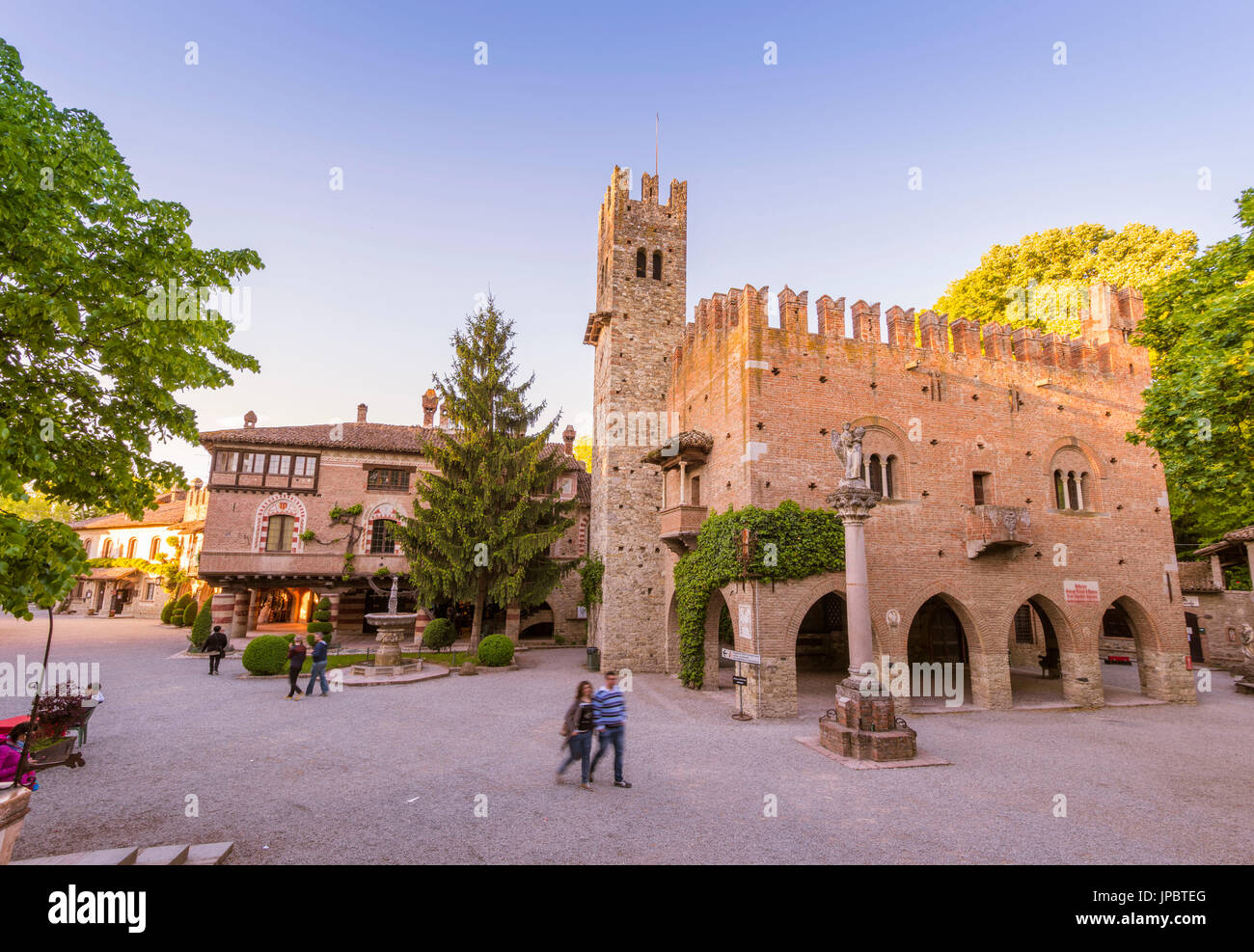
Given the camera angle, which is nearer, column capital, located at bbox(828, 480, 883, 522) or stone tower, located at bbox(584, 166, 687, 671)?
column capital, located at bbox(828, 480, 883, 522)

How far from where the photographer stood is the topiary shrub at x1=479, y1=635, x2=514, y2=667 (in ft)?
75.3

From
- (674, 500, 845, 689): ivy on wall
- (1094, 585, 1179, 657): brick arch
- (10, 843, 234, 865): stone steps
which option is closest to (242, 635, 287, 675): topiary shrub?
(674, 500, 845, 689): ivy on wall

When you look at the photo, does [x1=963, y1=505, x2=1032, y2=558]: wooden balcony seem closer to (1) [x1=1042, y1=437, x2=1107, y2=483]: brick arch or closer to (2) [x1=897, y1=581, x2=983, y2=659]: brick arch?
(2) [x1=897, y1=581, x2=983, y2=659]: brick arch

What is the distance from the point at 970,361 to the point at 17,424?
23.3 metres

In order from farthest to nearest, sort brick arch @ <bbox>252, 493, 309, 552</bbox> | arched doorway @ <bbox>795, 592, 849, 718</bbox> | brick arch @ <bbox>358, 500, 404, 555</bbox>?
brick arch @ <bbox>358, 500, 404, 555</bbox> < brick arch @ <bbox>252, 493, 309, 552</bbox> < arched doorway @ <bbox>795, 592, 849, 718</bbox>

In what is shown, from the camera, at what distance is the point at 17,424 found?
248 inches

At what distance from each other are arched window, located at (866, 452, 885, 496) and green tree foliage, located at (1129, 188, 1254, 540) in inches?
277

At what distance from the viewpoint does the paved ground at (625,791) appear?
768 cm

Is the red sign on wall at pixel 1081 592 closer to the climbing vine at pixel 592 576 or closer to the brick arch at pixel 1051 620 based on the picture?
the brick arch at pixel 1051 620

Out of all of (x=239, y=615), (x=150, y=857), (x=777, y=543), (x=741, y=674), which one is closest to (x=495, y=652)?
(x=741, y=674)

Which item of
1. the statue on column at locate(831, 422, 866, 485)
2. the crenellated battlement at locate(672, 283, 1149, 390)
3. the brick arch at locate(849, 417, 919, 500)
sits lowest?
the statue on column at locate(831, 422, 866, 485)

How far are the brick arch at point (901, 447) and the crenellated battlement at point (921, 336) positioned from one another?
2.42 m

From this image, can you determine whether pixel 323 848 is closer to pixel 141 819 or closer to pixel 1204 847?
pixel 141 819
